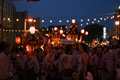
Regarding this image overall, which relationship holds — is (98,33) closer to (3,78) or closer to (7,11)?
(7,11)

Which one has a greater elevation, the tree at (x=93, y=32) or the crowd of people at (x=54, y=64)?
the tree at (x=93, y=32)

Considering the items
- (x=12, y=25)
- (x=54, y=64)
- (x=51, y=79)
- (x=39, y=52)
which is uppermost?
(x=12, y=25)

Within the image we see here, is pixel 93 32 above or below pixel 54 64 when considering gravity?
above

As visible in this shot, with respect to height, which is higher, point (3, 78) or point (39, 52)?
point (39, 52)

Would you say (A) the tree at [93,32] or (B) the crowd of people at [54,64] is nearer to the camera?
(B) the crowd of people at [54,64]

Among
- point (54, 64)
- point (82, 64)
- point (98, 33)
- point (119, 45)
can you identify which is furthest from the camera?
point (98, 33)

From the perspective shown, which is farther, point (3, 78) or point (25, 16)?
point (25, 16)

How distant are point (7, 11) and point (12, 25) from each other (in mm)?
5232

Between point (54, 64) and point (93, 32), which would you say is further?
point (93, 32)

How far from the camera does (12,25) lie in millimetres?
50219

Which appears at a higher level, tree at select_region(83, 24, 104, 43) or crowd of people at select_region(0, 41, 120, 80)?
tree at select_region(83, 24, 104, 43)

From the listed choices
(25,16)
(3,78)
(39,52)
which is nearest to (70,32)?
(39,52)

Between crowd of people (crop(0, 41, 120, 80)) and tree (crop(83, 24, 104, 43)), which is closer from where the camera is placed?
crowd of people (crop(0, 41, 120, 80))

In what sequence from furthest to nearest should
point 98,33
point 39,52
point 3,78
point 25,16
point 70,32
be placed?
1. point 98,33
2. point 25,16
3. point 70,32
4. point 39,52
5. point 3,78
